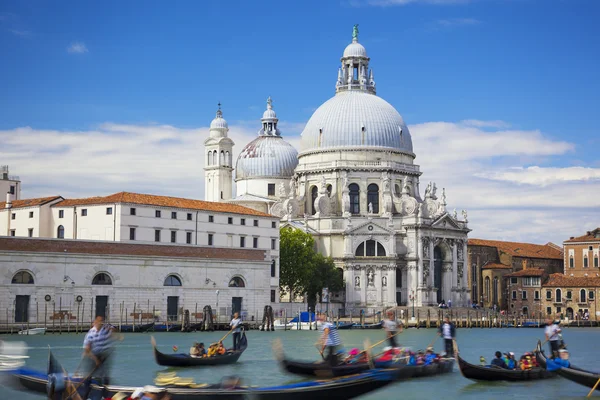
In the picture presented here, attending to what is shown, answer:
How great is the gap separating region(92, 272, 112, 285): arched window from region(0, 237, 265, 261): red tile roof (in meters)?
1.14

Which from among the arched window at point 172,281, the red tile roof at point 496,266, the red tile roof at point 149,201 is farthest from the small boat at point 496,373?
the red tile roof at point 496,266

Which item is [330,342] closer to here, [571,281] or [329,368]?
[329,368]

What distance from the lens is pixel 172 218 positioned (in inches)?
2329

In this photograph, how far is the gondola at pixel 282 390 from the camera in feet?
67.1

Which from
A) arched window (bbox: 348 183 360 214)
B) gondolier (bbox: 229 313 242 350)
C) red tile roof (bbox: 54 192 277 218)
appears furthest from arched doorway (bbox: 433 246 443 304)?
gondolier (bbox: 229 313 242 350)

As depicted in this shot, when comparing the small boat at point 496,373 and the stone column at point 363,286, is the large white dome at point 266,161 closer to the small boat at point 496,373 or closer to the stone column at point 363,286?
the stone column at point 363,286

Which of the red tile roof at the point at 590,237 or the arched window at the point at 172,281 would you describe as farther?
the red tile roof at the point at 590,237

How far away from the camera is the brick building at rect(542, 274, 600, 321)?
8031cm

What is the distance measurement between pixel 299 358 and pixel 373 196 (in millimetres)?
45482

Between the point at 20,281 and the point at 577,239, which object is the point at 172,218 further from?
the point at 577,239

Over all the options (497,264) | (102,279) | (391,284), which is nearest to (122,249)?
(102,279)

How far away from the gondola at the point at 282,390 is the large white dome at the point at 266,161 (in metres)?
69.4

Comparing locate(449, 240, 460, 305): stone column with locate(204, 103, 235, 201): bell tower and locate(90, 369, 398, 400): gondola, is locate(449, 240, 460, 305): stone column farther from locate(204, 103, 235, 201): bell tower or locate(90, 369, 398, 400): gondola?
locate(90, 369, 398, 400): gondola

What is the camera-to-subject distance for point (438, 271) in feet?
266
